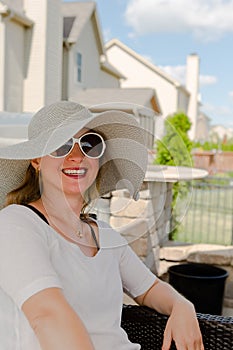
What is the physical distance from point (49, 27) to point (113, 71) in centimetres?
741

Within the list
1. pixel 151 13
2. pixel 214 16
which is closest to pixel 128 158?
pixel 214 16

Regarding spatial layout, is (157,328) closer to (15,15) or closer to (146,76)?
(15,15)

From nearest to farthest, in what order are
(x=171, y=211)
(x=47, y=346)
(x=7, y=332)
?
(x=47, y=346) → (x=7, y=332) → (x=171, y=211)

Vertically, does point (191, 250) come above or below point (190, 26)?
below

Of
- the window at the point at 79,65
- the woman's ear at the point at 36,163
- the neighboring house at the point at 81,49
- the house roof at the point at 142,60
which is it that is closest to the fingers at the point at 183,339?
the woman's ear at the point at 36,163

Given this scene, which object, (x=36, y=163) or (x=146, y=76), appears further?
(x=146, y=76)

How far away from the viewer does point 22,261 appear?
3.92 ft

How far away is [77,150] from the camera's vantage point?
1416mm

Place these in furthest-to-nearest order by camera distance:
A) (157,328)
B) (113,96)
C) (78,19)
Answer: (113,96) → (78,19) → (157,328)

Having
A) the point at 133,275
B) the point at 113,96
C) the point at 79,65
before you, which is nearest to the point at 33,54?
the point at 79,65

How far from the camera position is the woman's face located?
140cm

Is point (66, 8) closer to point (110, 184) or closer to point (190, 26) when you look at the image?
point (110, 184)

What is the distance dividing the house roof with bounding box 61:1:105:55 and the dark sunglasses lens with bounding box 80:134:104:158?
12935 mm

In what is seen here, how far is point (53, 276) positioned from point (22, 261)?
87 millimetres
